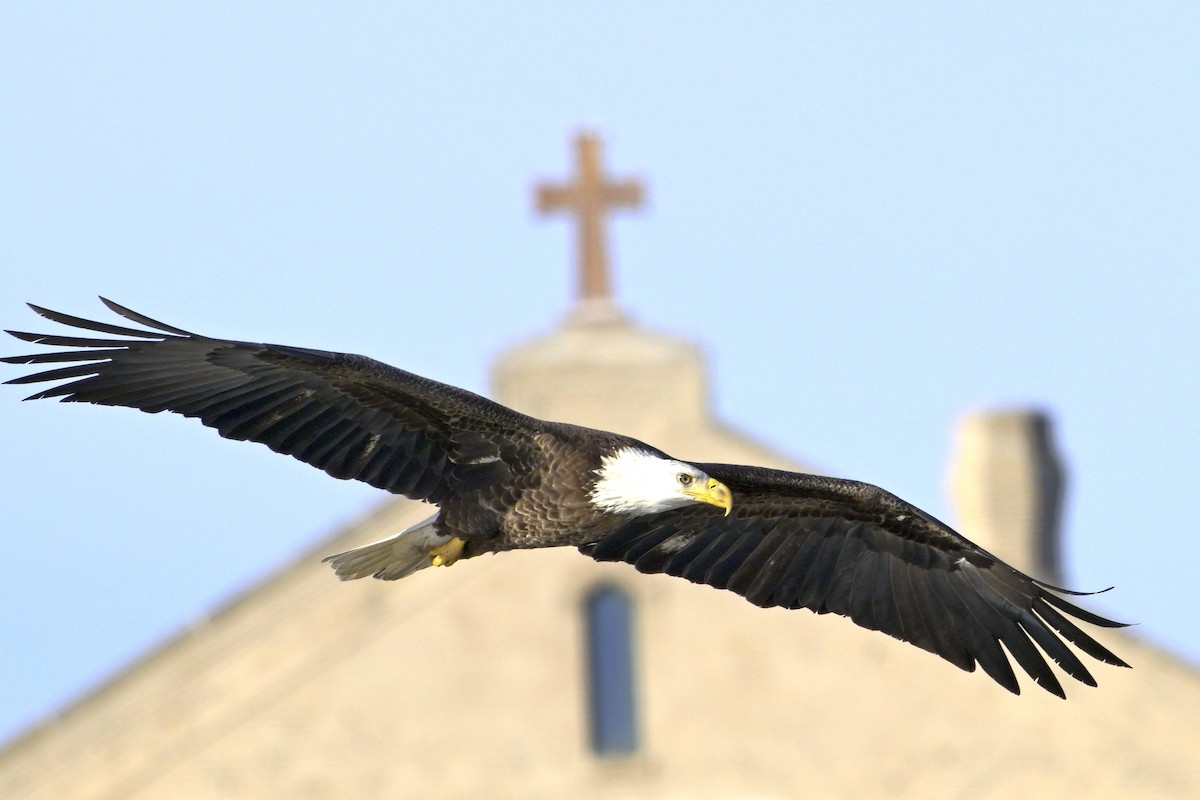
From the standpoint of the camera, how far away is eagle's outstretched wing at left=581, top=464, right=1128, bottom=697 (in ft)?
44.6

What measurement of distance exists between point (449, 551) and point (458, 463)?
0.38 meters

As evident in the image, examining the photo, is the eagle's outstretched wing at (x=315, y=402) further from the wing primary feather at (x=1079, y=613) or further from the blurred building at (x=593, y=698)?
the blurred building at (x=593, y=698)

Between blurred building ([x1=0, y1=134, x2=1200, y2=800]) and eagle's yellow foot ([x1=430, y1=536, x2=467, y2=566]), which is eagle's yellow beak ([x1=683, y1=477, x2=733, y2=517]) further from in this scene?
blurred building ([x1=0, y1=134, x2=1200, y2=800])

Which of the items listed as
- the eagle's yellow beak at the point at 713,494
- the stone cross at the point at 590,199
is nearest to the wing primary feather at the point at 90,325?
the eagle's yellow beak at the point at 713,494

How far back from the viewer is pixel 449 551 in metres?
12.6

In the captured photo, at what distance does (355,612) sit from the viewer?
23625 millimetres

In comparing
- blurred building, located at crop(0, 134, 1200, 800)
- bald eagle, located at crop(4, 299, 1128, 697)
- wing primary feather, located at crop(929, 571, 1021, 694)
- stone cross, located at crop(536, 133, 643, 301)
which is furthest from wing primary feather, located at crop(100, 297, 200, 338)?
stone cross, located at crop(536, 133, 643, 301)

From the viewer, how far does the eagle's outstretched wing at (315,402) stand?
1255cm

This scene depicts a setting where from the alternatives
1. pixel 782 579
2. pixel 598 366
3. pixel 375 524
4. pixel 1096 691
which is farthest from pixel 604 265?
pixel 782 579

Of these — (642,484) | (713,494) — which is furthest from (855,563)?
(642,484)

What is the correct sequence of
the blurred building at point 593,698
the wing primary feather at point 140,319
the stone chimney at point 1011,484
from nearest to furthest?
1. the wing primary feather at point 140,319
2. the blurred building at point 593,698
3. the stone chimney at point 1011,484

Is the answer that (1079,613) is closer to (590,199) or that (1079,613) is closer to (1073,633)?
(1073,633)

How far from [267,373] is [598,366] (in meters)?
11.5

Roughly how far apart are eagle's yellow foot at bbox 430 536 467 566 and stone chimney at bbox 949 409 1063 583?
13.5 metres
